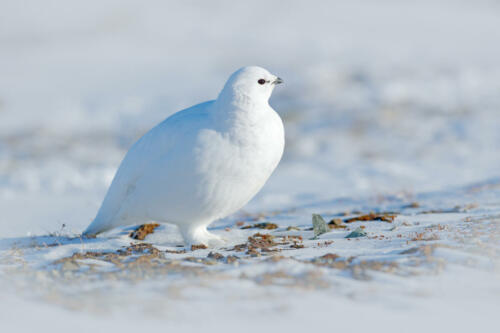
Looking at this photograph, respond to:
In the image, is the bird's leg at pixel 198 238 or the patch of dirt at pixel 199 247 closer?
the patch of dirt at pixel 199 247


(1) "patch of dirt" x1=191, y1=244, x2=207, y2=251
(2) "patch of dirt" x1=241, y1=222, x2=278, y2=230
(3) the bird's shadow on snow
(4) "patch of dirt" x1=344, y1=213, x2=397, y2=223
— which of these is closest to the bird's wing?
(3) the bird's shadow on snow

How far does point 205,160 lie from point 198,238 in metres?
0.77

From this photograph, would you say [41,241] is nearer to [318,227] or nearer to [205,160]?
[205,160]

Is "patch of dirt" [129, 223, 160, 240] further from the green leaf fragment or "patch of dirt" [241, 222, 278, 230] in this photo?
the green leaf fragment

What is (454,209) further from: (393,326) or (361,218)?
(393,326)

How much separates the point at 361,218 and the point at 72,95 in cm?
1684

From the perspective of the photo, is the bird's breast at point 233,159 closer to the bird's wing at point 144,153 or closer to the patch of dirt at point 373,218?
the bird's wing at point 144,153

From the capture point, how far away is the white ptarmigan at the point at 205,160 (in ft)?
14.5

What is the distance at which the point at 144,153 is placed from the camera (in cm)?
473

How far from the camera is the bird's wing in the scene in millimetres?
4605

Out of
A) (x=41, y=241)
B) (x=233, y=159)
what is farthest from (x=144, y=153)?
(x=41, y=241)

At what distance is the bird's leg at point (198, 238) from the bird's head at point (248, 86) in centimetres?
106

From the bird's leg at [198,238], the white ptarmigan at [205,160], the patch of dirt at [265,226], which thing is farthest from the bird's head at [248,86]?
the patch of dirt at [265,226]

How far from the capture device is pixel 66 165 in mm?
13172
